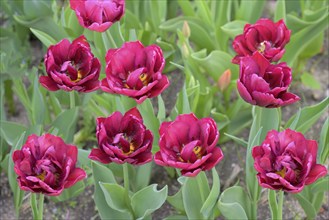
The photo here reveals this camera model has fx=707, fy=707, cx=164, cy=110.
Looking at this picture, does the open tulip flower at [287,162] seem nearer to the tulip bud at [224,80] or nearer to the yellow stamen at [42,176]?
the yellow stamen at [42,176]

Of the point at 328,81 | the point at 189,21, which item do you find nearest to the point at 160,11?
the point at 189,21

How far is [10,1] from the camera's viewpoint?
2.45m

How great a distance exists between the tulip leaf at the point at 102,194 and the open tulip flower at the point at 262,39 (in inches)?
17.5

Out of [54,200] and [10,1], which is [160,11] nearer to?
[10,1]

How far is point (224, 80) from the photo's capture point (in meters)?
2.25

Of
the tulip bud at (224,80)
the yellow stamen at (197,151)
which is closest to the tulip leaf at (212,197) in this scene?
the yellow stamen at (197,151)

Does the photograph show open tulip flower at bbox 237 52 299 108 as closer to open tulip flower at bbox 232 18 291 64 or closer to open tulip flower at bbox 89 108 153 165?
open tulip flower at bbox 232 18 291 64

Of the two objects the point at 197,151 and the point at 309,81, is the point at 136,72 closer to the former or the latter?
the point at 197,151

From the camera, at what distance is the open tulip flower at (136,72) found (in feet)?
5.39

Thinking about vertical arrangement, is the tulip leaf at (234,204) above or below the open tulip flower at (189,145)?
below

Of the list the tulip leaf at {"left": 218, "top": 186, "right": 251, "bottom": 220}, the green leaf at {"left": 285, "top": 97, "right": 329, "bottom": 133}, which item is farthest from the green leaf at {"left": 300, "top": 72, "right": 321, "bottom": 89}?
the tulip leaf at {"left": 218, "top": 186, "right": 251, "bottom": 220}

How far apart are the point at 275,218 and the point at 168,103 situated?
0.83 meters

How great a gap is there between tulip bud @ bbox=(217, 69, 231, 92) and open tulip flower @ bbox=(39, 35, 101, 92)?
0.57 m

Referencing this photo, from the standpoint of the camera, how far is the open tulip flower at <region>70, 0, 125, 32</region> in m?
1.83
